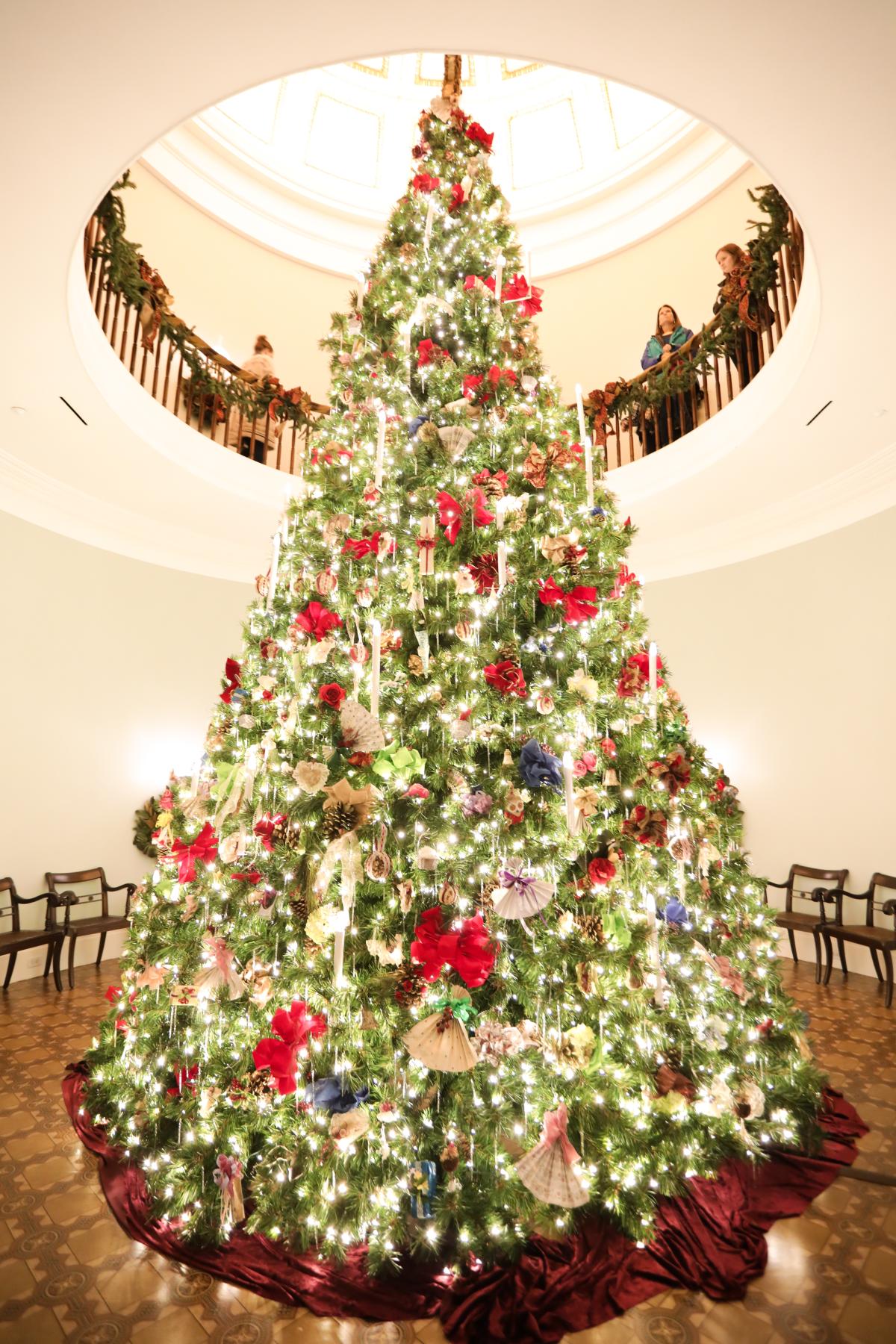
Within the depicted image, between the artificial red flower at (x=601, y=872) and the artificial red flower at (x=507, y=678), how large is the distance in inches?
24.1

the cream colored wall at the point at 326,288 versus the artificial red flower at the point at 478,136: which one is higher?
the cream colored wall at the point at 326,288

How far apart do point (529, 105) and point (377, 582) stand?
29.9 feet

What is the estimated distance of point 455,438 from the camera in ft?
8.50

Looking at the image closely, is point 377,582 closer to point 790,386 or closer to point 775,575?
point 790,386

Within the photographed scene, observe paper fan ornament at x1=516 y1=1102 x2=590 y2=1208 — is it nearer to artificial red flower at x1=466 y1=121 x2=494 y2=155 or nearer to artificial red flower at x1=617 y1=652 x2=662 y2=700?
artificial red flower at x1=617 y1=652 x2=662 y2=700

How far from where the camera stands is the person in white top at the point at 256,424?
261 inches

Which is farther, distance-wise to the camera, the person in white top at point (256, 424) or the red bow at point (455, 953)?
the person in white top at point (256, 424)

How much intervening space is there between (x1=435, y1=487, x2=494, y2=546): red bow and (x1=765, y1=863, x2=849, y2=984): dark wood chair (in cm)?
440

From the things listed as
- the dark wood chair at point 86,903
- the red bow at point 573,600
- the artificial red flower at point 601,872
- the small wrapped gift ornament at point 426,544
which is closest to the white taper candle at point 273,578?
the small wrapped gift ornament at point 426,544

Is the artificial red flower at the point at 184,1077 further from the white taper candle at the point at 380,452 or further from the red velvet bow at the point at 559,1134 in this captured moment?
the white taper candle at the point at 380,452

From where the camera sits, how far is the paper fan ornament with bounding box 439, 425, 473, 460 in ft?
8.46

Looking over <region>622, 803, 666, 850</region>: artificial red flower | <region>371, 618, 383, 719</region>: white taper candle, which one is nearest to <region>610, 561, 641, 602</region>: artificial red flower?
<region>622, 803, 666, 850</region>: artificial red flower

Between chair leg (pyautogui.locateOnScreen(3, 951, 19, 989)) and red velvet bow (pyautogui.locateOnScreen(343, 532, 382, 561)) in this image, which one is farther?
chair leg (pyautogui.locateOnScreen(3, 951, 19, 989))

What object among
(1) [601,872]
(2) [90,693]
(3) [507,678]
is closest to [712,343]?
(3) [507,678]
